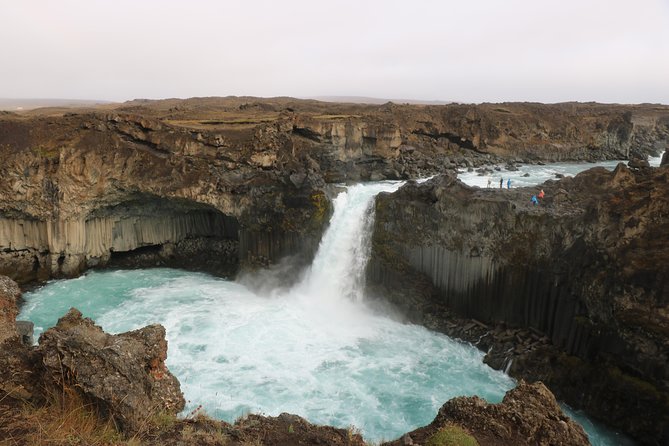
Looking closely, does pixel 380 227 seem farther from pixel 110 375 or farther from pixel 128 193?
pixel 110 375

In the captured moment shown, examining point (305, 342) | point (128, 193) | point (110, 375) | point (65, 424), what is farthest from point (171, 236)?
point (65, 424)

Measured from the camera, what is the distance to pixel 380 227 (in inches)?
876

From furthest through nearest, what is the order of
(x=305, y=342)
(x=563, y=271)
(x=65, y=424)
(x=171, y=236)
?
1. (x=171, y=236)
2. (x=305, y=342)
3. (x=563, y=271)
4. (x=65, y=424)

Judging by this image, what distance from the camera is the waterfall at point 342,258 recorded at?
898 inches

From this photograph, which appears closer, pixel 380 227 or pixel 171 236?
pixel 380 227

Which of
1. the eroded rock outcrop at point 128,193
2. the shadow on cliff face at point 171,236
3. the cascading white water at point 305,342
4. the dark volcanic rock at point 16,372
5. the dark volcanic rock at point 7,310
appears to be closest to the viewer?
the dark volcanic rock at point 16,372

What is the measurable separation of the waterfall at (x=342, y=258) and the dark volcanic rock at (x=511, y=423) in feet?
46.1

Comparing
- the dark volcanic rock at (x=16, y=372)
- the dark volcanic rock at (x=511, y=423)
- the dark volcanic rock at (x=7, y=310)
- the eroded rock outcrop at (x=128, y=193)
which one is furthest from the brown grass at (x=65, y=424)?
the eroded rock outcrop at (x=128, y=193)

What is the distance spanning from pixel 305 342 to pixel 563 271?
34.0 ft

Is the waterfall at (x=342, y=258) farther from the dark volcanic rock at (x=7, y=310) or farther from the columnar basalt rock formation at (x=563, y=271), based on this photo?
the dark volcanic rock at (x=7, y=310)

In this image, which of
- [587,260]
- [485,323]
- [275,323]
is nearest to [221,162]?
[275,323]

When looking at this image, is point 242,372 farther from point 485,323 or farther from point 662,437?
point 662,437

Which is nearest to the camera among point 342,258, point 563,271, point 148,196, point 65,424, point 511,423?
point 65,424

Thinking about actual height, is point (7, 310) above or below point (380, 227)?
above
